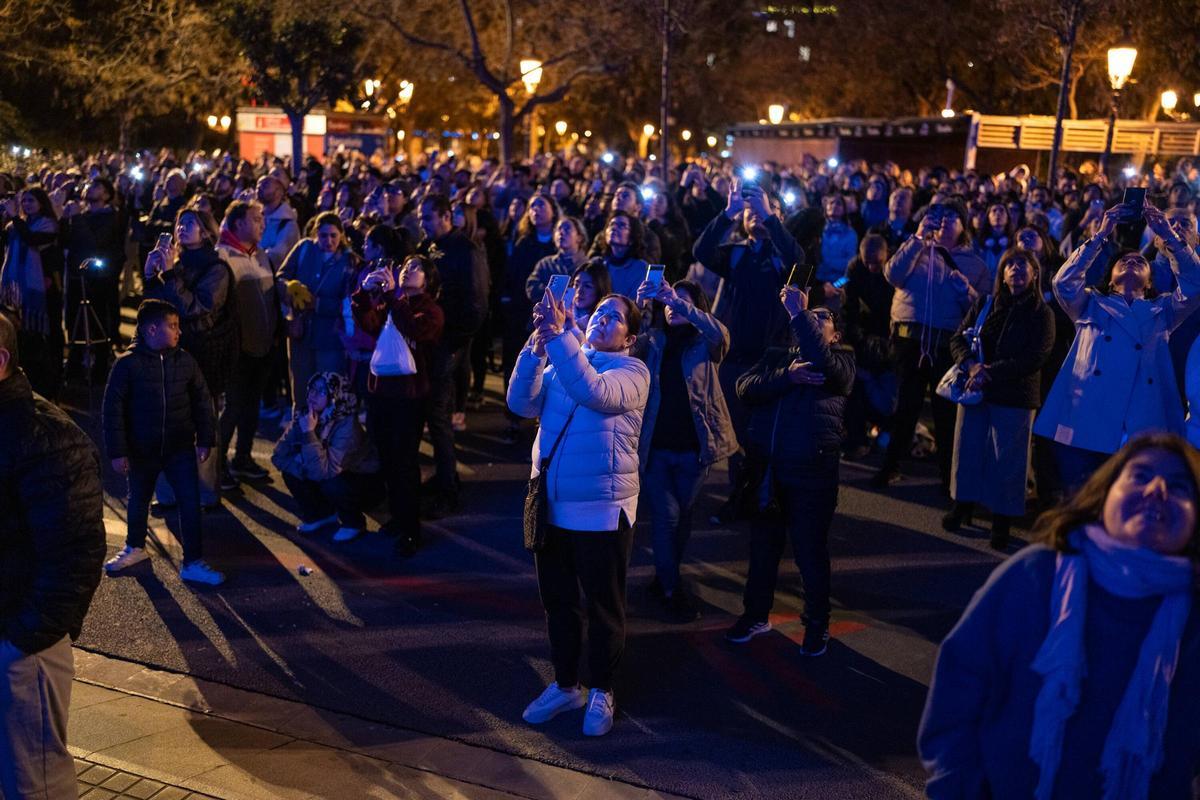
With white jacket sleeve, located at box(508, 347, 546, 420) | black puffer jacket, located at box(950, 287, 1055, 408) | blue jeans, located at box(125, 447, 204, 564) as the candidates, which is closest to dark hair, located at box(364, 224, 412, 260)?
blue jeans, located at box(125, 447, 204, 564)

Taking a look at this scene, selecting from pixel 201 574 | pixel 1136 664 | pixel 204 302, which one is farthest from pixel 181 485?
pixel 1136 664

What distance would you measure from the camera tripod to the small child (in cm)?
448

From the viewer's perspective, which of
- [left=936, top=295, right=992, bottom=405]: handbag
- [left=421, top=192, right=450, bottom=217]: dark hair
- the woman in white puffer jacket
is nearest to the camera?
the woman in white puffer jacket

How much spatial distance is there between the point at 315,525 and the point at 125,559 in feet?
3.84

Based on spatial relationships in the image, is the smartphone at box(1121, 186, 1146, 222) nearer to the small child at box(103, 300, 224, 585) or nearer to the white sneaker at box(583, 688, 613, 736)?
the white sneaker at box(583, 688, 613, 736)

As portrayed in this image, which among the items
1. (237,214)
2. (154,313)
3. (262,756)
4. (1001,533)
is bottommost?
(262,756)

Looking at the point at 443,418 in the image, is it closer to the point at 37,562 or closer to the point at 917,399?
the point at 917,399

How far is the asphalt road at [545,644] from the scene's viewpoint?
492 cm

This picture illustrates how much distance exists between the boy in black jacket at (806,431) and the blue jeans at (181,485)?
294cm

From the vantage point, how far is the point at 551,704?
5.14 metres

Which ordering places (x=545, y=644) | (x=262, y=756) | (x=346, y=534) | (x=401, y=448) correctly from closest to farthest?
(x=262, y=756) → (x=545, y=644) → (x=401, y=448) → (x=346, y=534)

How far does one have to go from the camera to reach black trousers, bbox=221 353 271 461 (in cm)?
839

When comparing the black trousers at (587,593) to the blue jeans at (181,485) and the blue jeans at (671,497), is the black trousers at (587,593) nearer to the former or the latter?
the blue jeans at (671,497)

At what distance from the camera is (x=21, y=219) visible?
33.0ft
